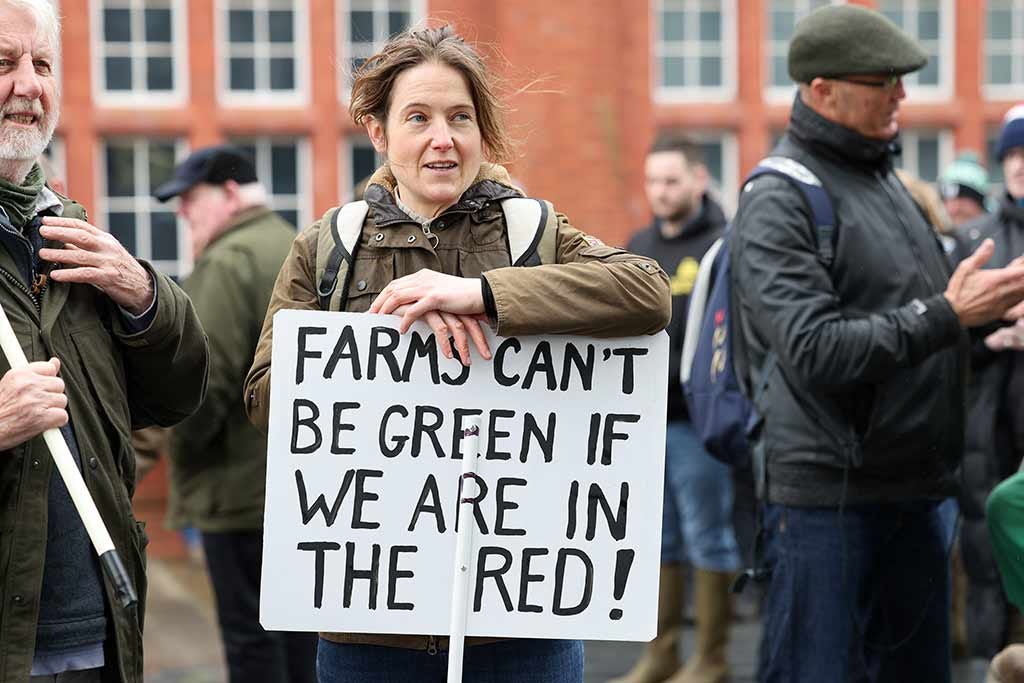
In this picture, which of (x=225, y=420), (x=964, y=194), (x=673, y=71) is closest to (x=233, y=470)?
(x=225, y=420)

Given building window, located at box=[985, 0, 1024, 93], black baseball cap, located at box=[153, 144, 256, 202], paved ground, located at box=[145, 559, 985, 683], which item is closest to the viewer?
black baseball cap, located at box=[153, 144, 256, 202]

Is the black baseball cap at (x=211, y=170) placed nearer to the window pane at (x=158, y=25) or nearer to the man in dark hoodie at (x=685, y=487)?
the man in dark hoodie at (x=685, y=487)

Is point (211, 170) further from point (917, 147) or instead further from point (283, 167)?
point (917, 147)

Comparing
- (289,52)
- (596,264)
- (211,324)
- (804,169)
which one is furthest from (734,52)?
(596,264)

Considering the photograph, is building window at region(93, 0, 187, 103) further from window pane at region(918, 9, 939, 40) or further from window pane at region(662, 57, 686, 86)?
window pane at region(918, 9, 939, 40)

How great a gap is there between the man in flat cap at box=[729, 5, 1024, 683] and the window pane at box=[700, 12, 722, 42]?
726cm

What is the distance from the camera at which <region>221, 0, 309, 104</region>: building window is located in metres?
11.6

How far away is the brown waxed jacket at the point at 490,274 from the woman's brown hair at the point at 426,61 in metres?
0.10

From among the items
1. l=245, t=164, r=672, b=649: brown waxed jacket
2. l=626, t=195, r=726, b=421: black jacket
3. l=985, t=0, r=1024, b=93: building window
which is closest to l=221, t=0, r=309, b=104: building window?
l=626, t=195, r=726, b=421: black jacket

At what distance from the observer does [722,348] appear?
A: 5004mm

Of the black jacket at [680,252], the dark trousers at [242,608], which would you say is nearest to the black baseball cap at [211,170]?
the dark trousers at [242,608]

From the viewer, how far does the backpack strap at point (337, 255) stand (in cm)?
334

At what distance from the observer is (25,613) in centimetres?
296

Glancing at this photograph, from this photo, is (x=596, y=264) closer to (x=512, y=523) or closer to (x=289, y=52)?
(x=512, y=523)
